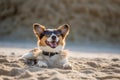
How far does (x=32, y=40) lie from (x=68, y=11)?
243cm

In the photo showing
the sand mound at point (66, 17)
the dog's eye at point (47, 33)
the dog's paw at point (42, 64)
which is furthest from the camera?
the sand mound at point (66, 17)

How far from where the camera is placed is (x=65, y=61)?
22.4 ft

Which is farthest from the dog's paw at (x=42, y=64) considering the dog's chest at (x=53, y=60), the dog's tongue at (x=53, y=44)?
the dog's tongue at (x=53, y=44)

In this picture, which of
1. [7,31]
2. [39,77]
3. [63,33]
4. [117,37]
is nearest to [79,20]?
[117,37]

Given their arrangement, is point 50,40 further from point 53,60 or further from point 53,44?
point 53,60

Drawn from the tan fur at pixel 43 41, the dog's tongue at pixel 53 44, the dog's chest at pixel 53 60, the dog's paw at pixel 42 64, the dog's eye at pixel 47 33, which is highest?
the dog's eye at pixel 47 33

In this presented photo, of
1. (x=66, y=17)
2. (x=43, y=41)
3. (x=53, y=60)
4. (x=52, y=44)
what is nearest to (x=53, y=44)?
(x=52, y=44)

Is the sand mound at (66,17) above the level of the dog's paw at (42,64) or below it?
above

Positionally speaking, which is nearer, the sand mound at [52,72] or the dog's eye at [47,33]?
the sand mound at [52,72]

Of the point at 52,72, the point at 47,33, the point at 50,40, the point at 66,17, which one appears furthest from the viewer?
the point at 66,17

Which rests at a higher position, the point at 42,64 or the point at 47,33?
the point at 47,33

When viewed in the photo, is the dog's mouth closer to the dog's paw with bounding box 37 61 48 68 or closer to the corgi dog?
the corgi dog

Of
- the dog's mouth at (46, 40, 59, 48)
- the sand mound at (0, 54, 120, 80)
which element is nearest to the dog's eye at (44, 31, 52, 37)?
the dog's mouth at (46, 40, 59, 48)

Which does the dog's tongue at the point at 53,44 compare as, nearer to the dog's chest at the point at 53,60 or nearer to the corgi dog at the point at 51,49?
the corgi dog at the point at 51,49
